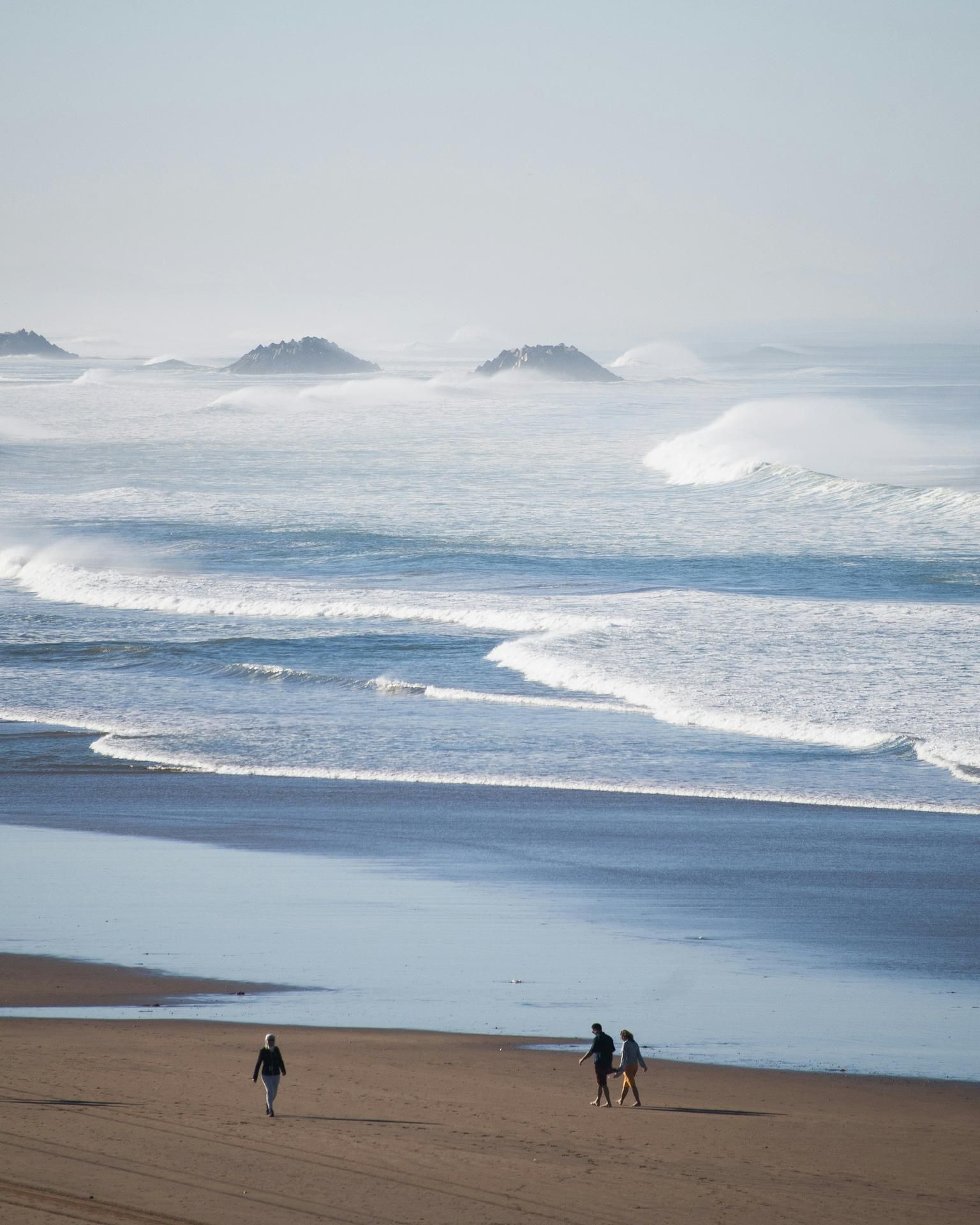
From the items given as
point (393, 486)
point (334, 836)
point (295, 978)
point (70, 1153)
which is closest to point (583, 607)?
point (334, 836)

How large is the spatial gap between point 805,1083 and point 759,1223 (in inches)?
78.9

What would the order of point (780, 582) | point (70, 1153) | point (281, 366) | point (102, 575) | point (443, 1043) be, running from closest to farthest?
point (70, 1153)
point (443, 1043)
point (780, 582)
point (102, 575)
point (281, 366)

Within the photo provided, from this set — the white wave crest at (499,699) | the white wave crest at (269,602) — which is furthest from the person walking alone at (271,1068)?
the white wave crest at (269,602)

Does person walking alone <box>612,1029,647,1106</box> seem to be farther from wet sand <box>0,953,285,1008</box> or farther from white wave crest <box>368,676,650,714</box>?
white wave crest <box>368,676,650,714</box>

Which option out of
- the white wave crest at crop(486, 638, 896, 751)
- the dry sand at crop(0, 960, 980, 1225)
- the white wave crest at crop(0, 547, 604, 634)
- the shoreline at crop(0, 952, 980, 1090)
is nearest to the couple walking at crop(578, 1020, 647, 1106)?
the dry sand at crop(0, 960, 980, 1225)

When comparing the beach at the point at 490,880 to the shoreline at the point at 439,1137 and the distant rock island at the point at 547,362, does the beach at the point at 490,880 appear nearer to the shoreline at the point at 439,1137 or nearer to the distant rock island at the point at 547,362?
the shoreline at the point at 439,1137

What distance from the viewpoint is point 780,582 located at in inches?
1326

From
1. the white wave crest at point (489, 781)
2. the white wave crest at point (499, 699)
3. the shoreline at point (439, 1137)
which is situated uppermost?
the shoreline at point (439, 1137)

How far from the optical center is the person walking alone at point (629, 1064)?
8883 mm

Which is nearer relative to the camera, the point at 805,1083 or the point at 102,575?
the point at 805,1083

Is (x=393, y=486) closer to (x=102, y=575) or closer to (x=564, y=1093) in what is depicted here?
(x=102, y=575)

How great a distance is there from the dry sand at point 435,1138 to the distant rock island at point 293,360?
170m

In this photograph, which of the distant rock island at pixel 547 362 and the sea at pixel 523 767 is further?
the distant rock island at pixel 547 362

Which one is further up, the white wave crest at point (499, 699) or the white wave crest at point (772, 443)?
the white wave crest at point (772, 443)
